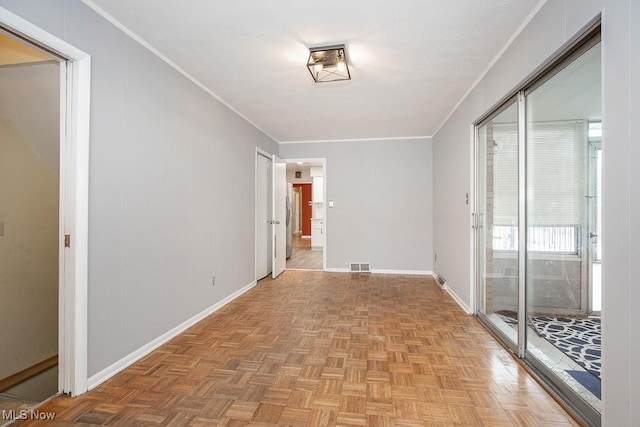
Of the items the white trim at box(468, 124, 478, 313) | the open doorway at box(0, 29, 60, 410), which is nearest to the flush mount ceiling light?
A: the white trim at box(468, 124, 478, 313)

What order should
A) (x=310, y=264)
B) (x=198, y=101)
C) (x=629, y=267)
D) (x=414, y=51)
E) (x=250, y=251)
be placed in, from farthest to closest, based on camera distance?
1. (x=310, y=264)
2. (x=250, y=251)
3. (x=198, y=101)
4. (x=414, y=51)
5. (x=629, y=267)

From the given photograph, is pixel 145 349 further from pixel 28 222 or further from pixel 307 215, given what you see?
pixel 307 215

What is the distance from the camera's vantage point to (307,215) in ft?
43.5

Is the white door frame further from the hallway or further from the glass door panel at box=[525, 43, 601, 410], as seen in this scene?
the hallway

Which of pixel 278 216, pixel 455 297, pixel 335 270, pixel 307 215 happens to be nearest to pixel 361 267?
pixel 335 270

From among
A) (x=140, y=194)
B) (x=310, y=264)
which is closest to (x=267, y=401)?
(x=140, y=194)

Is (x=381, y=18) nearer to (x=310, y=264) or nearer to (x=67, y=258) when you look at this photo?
(x=67, y=258)

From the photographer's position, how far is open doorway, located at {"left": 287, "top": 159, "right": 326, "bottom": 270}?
674 centimetres

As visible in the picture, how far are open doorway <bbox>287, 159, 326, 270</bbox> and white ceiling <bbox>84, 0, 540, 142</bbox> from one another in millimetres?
2615

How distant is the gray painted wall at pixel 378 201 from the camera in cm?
571

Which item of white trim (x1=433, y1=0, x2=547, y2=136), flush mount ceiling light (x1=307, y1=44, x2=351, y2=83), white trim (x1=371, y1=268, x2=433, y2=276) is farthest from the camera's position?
white trim (x1=371, y1=268, x2=433, y2=276)

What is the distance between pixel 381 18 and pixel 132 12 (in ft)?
5.75

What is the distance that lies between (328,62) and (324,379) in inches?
102

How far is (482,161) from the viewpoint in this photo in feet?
11.1
